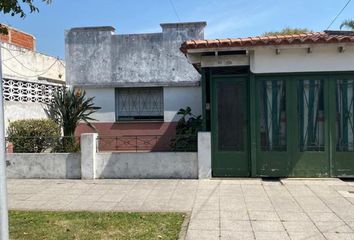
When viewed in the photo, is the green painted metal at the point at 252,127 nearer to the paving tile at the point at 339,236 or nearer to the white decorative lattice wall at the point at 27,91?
the paving tile at the point at 339,236

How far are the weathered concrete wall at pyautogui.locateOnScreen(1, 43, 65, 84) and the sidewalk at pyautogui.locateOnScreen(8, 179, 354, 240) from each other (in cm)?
612

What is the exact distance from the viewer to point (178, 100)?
1641 centimetres

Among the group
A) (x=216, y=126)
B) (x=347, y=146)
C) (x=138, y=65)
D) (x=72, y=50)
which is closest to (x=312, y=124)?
(x=347, y=146)

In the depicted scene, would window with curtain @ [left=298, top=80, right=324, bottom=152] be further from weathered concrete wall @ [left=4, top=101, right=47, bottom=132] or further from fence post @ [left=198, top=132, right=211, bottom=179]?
weathered concrete wall @ [left=4, top=101, right=47, bottom=132]

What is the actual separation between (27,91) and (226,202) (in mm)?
8149

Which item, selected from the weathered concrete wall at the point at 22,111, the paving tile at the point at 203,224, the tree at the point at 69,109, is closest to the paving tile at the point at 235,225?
the paving tile at the point at 203,224

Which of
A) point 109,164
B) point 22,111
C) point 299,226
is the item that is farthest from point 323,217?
point 22,111

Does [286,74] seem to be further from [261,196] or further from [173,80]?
[173,80]

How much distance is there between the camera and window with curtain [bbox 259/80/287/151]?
1035cm

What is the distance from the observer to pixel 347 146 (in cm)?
1012

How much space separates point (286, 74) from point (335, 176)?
267 centimetres

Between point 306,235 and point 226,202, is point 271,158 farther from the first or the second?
point 306,235

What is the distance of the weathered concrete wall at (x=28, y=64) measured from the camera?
15.3 metres

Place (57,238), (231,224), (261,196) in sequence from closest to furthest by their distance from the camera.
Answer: (57,238)
(231,224)
(261,196)
